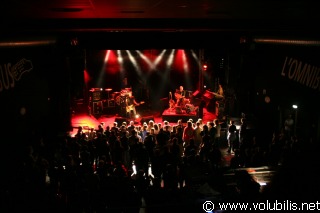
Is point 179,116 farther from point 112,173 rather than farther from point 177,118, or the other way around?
point 112,173

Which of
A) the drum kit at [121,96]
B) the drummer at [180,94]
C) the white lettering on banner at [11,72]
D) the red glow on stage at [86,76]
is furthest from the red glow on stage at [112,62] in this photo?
the white lettering on banner at [11,72]

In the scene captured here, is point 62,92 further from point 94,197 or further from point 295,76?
point 295,76

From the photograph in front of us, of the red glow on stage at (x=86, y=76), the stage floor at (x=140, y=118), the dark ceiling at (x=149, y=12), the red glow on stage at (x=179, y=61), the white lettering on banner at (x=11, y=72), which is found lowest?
the stage floor at (x=140, y=118)

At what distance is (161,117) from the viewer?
61.9 ft

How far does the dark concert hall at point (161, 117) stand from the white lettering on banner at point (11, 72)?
31 mm

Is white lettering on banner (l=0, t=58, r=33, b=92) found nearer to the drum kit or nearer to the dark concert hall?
the dark concert hall

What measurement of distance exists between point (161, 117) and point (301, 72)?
32.1ft

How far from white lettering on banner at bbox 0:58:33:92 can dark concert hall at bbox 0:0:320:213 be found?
31 millimetres

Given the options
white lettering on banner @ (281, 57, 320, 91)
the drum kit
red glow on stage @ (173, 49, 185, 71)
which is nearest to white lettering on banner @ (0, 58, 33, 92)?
the drum kit

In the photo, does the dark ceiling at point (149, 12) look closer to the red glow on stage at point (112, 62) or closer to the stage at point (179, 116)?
the stage at point (179, 116)

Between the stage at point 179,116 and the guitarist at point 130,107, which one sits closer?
the stage at point 179,116

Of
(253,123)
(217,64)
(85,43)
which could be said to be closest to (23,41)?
(85,43)

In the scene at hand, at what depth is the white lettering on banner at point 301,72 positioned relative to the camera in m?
9.52

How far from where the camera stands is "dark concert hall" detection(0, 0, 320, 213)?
5078mm
